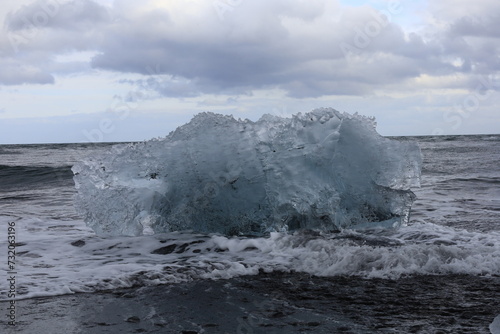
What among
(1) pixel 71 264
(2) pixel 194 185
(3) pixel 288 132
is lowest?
(1) pixel 71 264

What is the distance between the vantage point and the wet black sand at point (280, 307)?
3.36m

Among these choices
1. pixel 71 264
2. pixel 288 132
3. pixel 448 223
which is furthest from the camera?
pixel 448 223

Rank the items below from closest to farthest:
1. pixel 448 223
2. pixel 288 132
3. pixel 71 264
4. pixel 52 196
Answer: pixel 71 264, pixel 288 132, pixel 448 223, pixel 52 196

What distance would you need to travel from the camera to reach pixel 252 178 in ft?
22.4

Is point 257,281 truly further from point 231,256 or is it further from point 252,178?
point 252,178

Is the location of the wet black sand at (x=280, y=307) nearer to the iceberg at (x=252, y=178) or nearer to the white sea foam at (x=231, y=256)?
the white sea foam at (x=231, y=256)

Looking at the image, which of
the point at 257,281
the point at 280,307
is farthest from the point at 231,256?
the point at 280,307

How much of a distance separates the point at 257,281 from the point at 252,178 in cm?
243

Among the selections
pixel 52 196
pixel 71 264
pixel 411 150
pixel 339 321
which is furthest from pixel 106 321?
pixel 52 196

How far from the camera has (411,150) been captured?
7027 millimetres

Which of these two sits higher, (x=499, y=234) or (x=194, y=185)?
(x=194, y=185)

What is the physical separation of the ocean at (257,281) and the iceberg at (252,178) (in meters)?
0.37

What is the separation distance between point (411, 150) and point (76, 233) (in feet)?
16.3

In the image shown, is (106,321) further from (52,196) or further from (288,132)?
(52,196)
